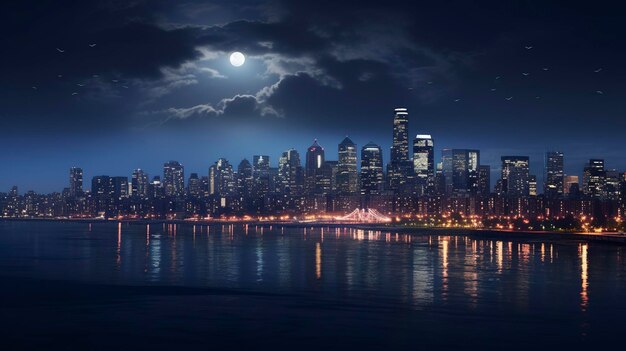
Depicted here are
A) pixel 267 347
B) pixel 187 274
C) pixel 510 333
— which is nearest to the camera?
pixel 267 347

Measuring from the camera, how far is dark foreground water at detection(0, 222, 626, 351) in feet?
106

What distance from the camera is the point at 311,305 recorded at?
42.3 metres

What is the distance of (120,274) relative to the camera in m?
60.1

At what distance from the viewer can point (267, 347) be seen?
30.8 m

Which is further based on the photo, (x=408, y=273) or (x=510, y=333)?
(x=408, y=273)

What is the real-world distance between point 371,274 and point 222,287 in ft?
47.0

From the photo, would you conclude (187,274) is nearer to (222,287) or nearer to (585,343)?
(222,287)

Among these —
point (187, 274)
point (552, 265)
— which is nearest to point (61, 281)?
point (187, 274)

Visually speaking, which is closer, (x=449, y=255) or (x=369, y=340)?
(x=369, y=340)

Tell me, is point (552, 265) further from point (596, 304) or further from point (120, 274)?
point (120, 274)

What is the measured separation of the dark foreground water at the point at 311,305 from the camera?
106 ft

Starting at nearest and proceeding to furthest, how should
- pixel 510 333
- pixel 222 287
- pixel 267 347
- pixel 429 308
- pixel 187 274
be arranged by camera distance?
1. pixel 267 347
2. pixel 510 333
3. pixel 429 308
4. pixel 222 287
5. pixel 187 274

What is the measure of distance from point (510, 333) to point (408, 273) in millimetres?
27133

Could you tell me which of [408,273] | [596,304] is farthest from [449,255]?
[596,304]
